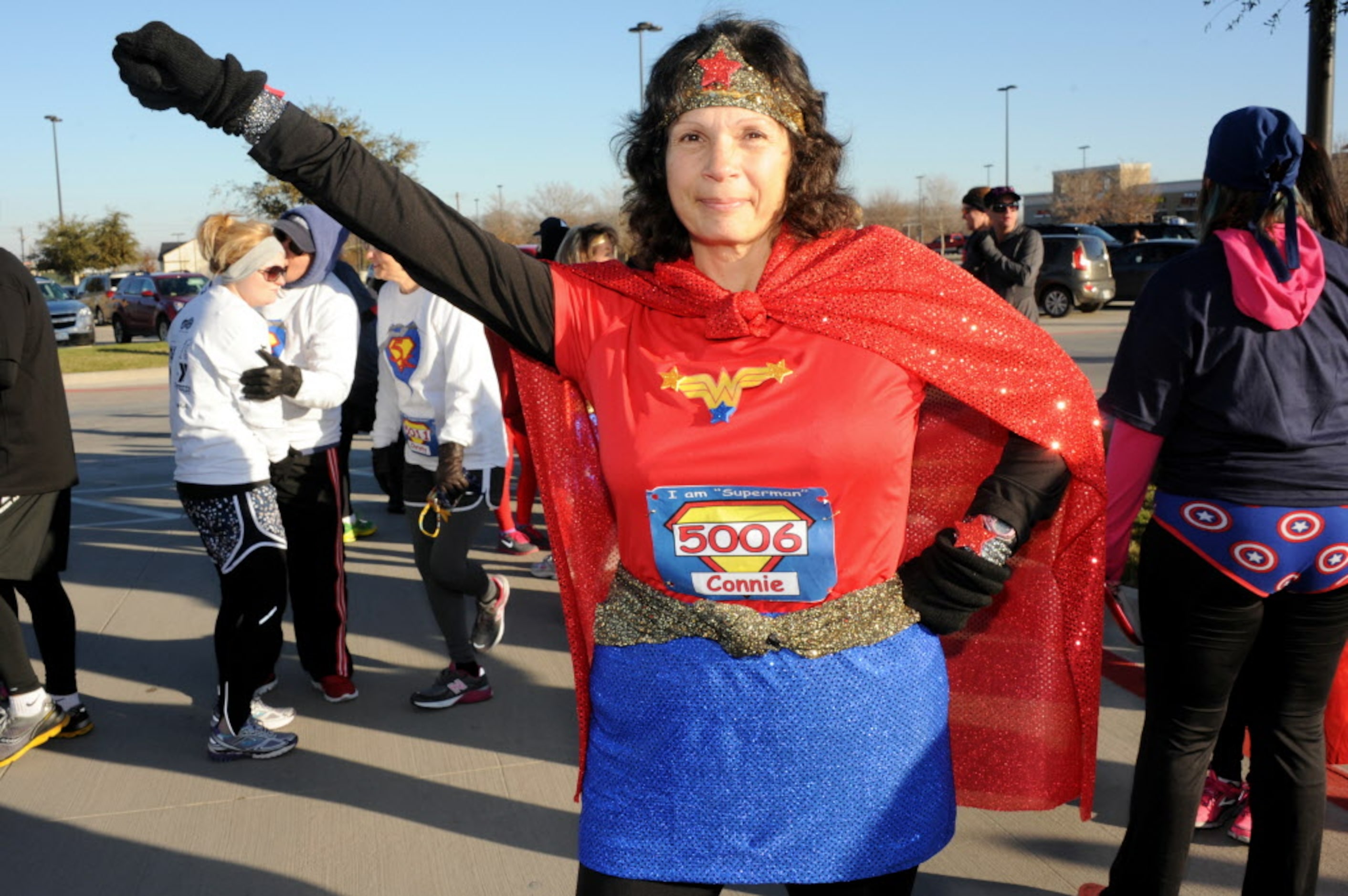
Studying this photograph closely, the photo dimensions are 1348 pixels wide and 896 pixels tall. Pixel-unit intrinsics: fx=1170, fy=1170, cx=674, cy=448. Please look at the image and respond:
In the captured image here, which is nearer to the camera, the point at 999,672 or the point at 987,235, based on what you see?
the point at 999,672

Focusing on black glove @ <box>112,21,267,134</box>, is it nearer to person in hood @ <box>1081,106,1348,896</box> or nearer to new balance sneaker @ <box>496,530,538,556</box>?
person in hood @ <box>1081,106,1348,896</box>

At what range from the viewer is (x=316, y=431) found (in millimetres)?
4656

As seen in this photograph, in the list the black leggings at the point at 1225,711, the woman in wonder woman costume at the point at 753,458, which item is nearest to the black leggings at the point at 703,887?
the woman in wonder woman costume at the point at 753,458

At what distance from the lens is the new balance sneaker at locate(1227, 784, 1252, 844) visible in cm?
342

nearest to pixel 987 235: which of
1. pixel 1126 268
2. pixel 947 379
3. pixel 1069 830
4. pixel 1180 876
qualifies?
pixel 1069 830

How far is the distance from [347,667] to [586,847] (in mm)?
3195

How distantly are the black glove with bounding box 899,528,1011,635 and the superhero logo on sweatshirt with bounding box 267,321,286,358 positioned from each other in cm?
342

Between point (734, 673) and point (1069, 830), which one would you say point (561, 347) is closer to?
point (734, 673)

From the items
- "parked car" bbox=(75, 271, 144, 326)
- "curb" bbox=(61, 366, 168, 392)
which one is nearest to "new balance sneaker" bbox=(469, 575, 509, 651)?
"curb" bbox=(61, 366, 168, 392)

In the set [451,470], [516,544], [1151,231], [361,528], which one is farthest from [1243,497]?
[1151,231]

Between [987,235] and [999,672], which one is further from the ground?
[987,235]

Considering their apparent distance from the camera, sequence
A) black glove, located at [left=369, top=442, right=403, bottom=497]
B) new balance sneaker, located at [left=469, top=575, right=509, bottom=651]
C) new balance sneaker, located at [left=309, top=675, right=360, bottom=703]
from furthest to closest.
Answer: black glove, located at [left=369, top=442, right=403, bottom=497], new balance sneaker, located at [left=469, top=575, right=509, bottom=651], new balance sneaker, located at [left=309, top=675, right=360, bottom=703]

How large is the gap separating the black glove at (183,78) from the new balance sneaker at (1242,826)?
323 cm

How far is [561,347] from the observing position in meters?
2.03
